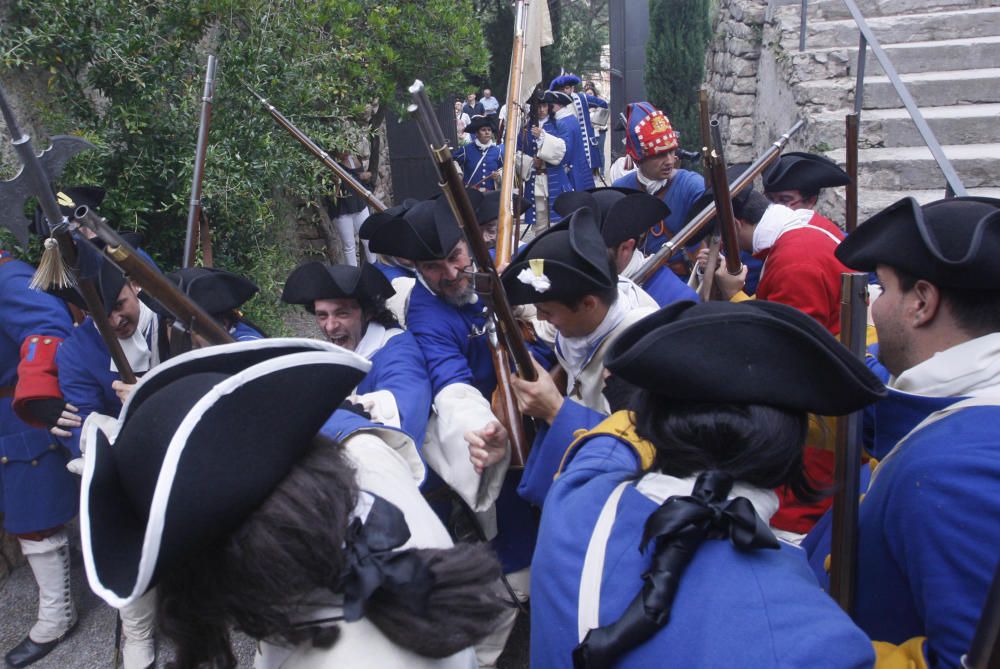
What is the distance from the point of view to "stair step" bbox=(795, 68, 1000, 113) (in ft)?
19.1

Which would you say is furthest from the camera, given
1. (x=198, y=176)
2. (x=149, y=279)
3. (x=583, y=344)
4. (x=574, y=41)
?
(x=574, y=41)

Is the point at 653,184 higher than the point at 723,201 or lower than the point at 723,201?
lower

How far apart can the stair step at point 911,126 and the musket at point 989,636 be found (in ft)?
17.9

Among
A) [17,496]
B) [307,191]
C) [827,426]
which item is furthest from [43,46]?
[827,426]

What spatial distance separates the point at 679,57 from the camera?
1300 cm

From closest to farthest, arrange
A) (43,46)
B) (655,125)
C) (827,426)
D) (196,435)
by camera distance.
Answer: (196,435), (827,426), (43,46), (655,125)

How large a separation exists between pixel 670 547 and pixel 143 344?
102 inches

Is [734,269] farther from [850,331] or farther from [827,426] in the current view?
[850,331]

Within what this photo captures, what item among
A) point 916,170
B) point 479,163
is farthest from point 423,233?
point 479,163

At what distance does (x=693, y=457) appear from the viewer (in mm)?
1358

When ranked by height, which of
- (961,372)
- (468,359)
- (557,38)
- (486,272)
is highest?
(557,38)

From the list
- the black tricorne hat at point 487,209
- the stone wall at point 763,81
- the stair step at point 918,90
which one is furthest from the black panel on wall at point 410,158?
the black tricorne hat at point 487,209

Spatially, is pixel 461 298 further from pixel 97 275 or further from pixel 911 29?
pixel 911 29

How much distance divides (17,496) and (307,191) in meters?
3.21
